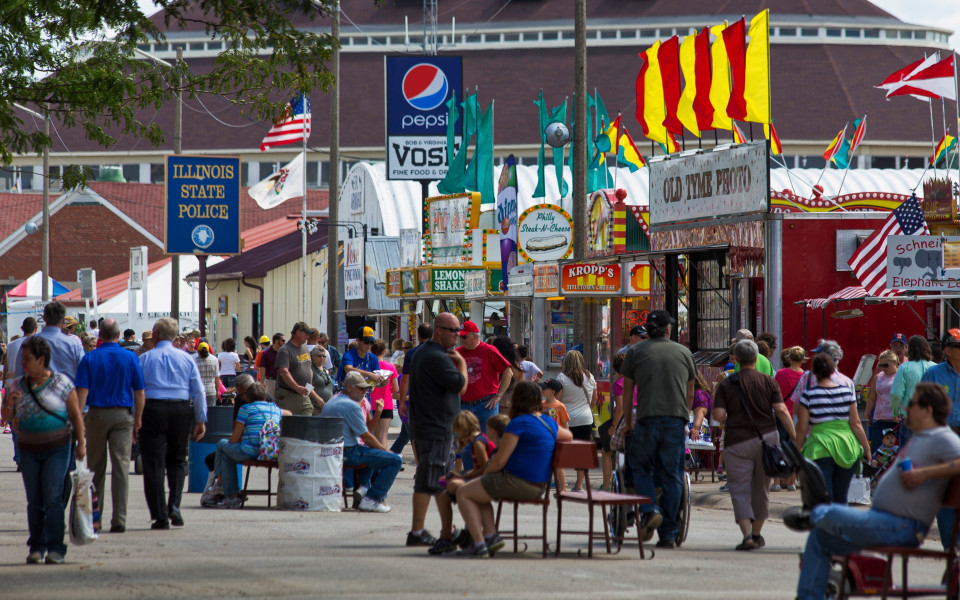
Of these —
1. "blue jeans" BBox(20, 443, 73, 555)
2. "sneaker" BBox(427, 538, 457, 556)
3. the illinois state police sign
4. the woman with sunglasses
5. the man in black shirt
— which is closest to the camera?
"blue jeans" BBox(20, 443, 73, 555)

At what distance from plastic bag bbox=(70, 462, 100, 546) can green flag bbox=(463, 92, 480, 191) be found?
2281 cm

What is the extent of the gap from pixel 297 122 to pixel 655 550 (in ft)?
98.6

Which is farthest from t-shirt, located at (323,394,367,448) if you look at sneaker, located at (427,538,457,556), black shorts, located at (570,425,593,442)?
sneaker, located at (427,538,457,556)

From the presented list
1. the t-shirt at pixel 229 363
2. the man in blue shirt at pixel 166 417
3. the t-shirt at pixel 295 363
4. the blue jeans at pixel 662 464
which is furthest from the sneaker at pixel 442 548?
the t-shirt at pixel 229 363

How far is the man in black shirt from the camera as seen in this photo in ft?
32.8

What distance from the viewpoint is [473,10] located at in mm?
75688

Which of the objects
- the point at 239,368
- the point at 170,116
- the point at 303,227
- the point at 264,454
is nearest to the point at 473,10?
the point at 170,116

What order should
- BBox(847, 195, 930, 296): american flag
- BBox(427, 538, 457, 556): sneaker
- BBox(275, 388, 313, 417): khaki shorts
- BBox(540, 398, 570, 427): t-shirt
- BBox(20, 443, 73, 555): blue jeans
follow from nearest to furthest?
BBox(20, 443, 73, 555): blue jeans → BBox(427, 538, 457, 556): sneaker → BBox(540, 398, 570, 427): t-shirt → BBox(275, 388, 313, 417): khaki shorts → BBox(847, 195, 930, 296): american flag

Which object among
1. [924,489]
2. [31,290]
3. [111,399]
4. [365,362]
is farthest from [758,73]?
[31,290]

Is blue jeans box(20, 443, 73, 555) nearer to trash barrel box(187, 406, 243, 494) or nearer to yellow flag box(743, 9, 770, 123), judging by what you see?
trash barrel box(187, 406, 243, 494)

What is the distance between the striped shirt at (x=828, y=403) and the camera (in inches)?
408

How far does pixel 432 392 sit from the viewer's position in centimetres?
1009

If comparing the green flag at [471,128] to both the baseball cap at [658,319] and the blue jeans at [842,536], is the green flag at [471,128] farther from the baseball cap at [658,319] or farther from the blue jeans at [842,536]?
the blue jeans at [842,536]

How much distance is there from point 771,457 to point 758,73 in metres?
11.2
